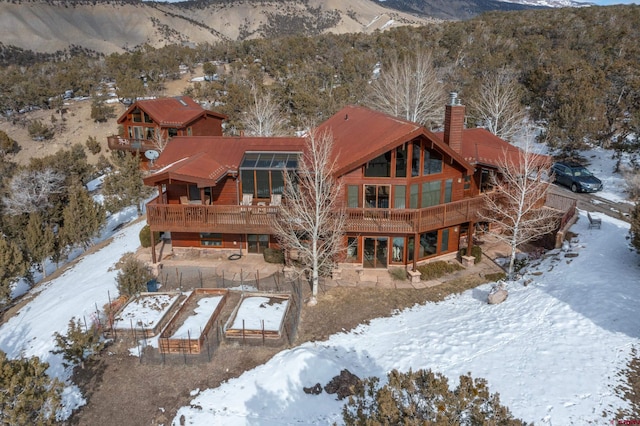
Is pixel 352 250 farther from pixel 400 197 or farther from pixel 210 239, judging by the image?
pixel 210 239

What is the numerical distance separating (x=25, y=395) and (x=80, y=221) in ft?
65.1

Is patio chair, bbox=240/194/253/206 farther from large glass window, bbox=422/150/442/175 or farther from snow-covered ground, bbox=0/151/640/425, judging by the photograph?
large glass window, bbox=422/150/442/175

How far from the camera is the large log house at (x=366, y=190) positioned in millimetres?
18703

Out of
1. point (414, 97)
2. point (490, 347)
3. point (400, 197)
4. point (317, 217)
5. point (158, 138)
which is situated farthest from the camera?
point (414, 97)

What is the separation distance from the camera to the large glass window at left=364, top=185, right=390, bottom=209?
1916 centimetres

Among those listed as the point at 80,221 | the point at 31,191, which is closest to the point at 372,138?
the point at 80,221

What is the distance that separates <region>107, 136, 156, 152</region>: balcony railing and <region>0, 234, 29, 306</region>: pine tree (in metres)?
17.9

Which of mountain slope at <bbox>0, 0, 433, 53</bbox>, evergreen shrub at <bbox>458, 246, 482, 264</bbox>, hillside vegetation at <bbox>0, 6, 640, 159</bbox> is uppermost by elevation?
mountain slope at <bbox>0, 0, 433, 53</bbox>

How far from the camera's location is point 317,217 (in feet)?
A: 54.3

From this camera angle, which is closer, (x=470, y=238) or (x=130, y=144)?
(x=470, y=238)

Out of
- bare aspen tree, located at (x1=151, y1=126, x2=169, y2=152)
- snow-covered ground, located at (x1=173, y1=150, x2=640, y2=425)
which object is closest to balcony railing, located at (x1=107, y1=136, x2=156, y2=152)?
bare aspen tree, located at (x1=151, y1=126, x2=169, y2=152)

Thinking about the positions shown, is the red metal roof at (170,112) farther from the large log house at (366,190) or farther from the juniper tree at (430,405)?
the juniper tree at (430,405)

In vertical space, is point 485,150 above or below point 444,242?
above

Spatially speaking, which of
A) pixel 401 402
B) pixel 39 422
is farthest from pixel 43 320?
pixel 401 402
